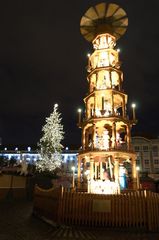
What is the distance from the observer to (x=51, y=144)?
135 ft

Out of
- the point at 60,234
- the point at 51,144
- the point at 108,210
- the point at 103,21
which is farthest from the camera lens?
the point at 51,144

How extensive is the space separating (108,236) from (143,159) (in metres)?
62.7

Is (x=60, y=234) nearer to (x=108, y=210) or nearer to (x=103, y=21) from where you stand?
(x=108, y=210)

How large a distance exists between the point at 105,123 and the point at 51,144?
2529cm

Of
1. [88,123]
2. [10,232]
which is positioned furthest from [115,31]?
[10,232]

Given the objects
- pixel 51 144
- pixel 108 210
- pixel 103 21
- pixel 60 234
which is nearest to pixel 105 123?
pixel 108 210

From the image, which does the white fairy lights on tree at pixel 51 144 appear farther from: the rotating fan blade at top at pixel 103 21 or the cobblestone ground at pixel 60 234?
the cobblestone ground at pixel 60 234

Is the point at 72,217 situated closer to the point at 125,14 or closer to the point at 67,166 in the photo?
the point at 125,14

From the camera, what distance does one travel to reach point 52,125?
42.3m

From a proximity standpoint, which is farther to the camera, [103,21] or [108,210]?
[103,21]

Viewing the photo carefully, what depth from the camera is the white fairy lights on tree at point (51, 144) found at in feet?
129

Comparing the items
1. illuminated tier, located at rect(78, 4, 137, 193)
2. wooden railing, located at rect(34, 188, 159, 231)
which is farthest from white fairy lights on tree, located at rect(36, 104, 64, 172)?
wooden railing, located at rect(34, 188, 159, 231)

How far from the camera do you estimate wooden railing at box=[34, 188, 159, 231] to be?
1062 cm

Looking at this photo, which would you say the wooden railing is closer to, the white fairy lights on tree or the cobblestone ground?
the cobblestone ground
